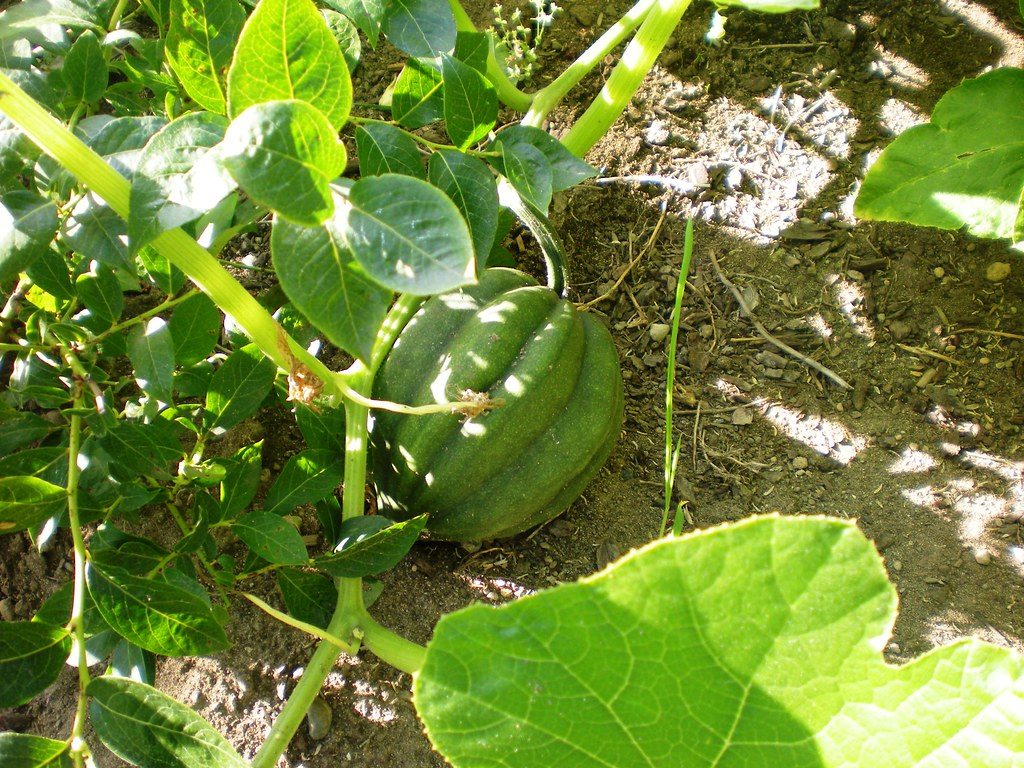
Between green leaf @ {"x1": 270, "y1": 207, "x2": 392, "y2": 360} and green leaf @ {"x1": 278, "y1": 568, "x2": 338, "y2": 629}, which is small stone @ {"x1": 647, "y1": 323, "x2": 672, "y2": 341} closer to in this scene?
green leaf @ {"x1": 278, "y1": 568, "x2": 338, "y2": 629}

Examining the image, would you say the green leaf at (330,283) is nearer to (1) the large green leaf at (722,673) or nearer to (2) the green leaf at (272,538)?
(1) the large green leaf at (722,673)

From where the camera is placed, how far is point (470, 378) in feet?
5.74

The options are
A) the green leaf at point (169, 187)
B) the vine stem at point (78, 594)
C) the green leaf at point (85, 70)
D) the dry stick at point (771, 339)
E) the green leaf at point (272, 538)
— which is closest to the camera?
the green leaf at point (169, 187)

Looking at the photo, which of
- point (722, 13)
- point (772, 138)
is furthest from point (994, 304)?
point (722, 13)

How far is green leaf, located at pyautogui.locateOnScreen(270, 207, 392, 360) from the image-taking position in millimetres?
1029

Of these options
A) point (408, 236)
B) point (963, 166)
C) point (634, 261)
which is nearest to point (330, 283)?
point (408, 236)

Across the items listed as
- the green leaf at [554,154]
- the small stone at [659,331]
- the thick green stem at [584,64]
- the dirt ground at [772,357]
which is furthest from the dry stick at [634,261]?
the green leaf at [554,154]

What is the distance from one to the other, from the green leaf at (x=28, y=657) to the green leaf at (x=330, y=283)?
76 cm

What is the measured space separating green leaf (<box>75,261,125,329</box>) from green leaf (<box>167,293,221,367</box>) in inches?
4.0

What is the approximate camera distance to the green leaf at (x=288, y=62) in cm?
98

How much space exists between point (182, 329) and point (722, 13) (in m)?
1.76

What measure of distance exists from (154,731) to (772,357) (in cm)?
161

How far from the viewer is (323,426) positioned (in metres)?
1.72

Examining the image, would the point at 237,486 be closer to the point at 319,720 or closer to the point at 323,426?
the point at 323,426
